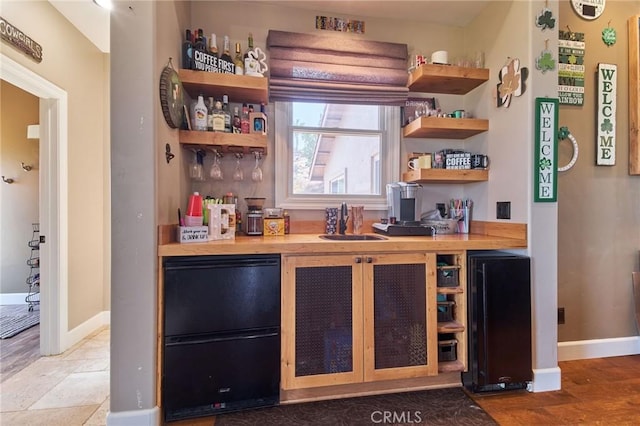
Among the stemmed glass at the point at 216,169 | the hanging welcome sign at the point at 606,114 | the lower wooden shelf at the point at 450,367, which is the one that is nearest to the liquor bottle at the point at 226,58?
the stemmed glass at the point at 216,169

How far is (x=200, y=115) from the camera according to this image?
199cm

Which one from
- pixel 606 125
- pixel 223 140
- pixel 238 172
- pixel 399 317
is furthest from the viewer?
pixel 606 125

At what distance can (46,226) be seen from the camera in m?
2.44

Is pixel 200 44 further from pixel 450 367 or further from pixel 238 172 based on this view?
pixel 450 367

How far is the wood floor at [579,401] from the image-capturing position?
65.6 inches

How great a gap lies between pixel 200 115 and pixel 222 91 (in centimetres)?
25

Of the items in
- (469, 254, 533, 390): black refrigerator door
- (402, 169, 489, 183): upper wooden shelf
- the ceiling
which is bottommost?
(469, 254, 533, 390): black refrigerator door

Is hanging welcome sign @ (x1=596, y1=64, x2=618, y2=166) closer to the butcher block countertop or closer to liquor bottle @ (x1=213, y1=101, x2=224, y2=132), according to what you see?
the butcher block countertop

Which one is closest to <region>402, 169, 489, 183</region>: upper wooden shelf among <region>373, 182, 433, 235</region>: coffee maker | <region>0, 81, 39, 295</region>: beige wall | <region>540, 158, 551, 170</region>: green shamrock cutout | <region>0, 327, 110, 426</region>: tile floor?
<region>373, 182, 433, 235</region>: coffee maker

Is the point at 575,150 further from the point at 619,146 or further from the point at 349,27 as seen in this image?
the point at 349,27

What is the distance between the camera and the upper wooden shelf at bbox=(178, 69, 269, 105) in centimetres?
194

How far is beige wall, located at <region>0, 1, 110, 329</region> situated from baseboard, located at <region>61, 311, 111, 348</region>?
4cm

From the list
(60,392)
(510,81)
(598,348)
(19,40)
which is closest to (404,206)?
(510,81)

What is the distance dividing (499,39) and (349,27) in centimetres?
112
